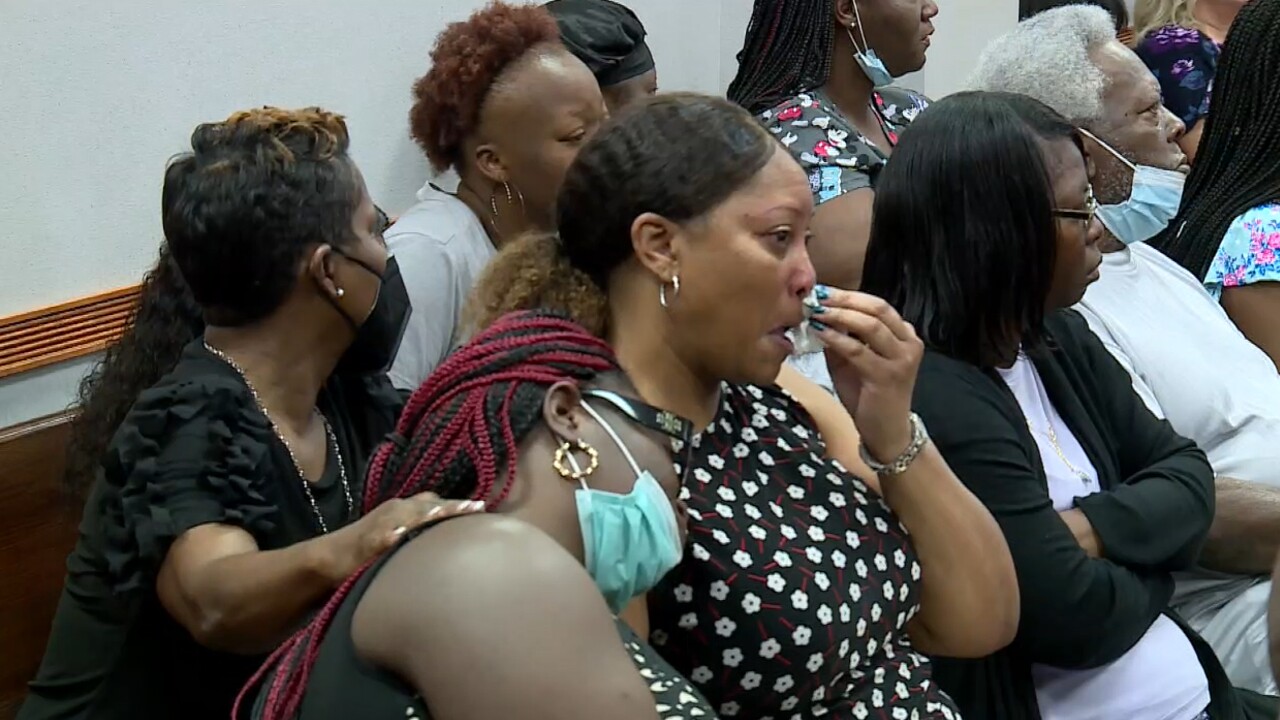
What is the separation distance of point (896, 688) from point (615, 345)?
52 cm

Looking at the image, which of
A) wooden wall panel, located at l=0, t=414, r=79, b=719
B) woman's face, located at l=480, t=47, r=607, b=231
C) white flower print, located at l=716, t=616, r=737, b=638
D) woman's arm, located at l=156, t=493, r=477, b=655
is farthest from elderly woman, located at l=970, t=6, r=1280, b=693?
wooden wall panel, located at l=0, t=414, r=79, b=719

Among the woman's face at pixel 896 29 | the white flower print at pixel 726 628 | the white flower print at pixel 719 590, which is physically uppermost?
the woman's face at pixel 896 29

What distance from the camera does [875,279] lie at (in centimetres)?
199

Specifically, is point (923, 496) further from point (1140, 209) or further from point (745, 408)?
point (1140, 209)

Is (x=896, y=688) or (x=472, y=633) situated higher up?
(x=472, y=633)

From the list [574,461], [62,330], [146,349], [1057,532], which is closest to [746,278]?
[574,461]

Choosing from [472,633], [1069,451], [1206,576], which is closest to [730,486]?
[472,633]

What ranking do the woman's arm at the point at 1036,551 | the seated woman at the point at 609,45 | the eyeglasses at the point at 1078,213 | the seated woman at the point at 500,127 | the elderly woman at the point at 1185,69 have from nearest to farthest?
the woman's arm at the point at 1036,551 → the eyeglasses at the point at 1078,213 → the seated woman at the point at 500,127 → the seated woman at the point at 609,45 → the elderly woman at the point at 1185,69

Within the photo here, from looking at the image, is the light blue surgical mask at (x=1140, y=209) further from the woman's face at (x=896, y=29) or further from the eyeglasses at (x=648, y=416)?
the eyeglasses at (x=648, y=416)

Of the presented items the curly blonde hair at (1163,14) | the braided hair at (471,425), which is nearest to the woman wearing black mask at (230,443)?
the braided hair at (471,425)

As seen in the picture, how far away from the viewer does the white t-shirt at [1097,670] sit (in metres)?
1.87

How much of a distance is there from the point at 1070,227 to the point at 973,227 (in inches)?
8.0

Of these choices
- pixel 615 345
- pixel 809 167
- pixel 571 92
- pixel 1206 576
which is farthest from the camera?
pixel 809 167

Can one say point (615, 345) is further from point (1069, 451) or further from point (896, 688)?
point (1069, 451)
